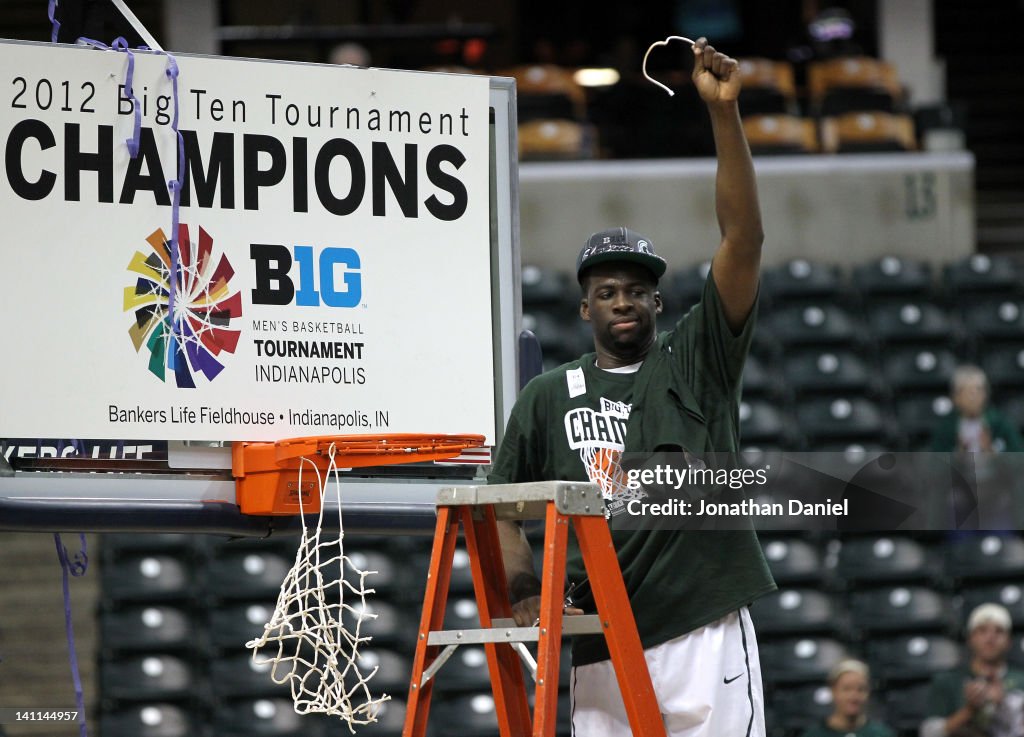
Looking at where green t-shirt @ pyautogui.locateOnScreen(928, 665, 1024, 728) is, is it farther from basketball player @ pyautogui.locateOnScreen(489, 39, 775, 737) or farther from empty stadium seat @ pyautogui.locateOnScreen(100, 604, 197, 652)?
basketball player @ pyautogui.locateOnScreen(489, 39, 775, 737)

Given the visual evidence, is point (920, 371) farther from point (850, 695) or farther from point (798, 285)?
point (850, 695)

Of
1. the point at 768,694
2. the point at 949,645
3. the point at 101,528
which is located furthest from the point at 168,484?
the point at 949,645

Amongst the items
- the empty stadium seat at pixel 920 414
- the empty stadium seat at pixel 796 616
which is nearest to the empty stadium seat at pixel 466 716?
the empty stadium seat at pixel 796 616

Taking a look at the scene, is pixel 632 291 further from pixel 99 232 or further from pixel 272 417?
pixel 99 232

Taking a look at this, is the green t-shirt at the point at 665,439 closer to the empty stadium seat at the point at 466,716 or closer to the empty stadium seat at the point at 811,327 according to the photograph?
the empty stadium seat at the point at 466,716

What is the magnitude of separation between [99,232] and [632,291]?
4.28 ft

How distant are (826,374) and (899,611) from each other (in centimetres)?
189

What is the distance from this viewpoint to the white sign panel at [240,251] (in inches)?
144

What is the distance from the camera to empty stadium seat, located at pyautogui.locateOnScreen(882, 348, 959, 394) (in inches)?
402

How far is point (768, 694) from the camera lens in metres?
8.42

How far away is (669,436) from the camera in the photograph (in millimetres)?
3328

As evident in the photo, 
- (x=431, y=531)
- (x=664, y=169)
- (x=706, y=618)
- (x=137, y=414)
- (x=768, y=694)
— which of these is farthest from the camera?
(x=664, y=169)

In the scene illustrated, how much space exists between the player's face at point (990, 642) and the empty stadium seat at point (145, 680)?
164 inches

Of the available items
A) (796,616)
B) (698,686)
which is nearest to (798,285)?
(796,616)
